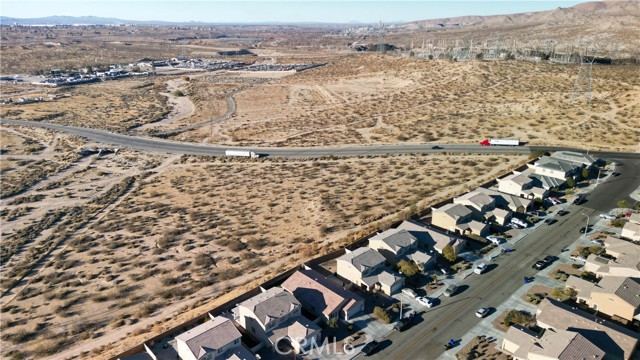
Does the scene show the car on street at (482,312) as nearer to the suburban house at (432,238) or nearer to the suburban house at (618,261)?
the suburban house at (432,238)

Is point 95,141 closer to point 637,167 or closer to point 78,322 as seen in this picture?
point 78,322

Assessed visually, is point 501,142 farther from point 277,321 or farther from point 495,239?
point 277,321

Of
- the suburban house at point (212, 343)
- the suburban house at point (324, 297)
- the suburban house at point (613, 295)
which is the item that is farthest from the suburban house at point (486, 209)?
the suburban house at point (212, 343)

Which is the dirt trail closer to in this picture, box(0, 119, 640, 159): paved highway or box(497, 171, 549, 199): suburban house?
box(0, 119, 640, 159): paved highway

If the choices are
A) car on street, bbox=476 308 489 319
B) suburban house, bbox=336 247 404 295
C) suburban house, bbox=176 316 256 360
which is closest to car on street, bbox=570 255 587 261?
car on street, bbox=476 308 489 319

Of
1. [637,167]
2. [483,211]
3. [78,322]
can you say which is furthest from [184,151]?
[637,167]
